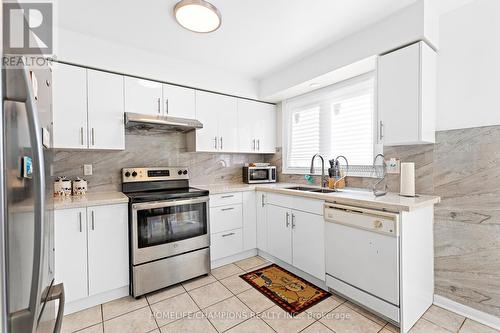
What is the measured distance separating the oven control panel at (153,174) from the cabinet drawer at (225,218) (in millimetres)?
684

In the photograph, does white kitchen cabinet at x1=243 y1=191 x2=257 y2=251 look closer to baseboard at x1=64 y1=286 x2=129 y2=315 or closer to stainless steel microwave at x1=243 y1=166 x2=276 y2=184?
stainless steel microwave at x1=243 y1=166 x2=276 y2=184

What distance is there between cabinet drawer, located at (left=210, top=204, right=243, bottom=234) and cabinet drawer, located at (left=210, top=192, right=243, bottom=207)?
5 cm

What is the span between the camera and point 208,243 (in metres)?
2.56

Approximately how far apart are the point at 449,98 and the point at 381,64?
0.61m

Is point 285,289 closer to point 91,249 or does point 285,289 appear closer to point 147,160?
point 91,249

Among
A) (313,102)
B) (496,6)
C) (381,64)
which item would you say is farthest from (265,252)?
(496,6)

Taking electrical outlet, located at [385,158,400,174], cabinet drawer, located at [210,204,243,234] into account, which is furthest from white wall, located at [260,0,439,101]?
cabinet drawer, located at [210,204,243,234]

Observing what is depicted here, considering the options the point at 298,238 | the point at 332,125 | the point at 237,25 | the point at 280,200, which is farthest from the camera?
the point at 332,125

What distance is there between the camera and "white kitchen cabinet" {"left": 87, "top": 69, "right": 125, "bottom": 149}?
2250mm

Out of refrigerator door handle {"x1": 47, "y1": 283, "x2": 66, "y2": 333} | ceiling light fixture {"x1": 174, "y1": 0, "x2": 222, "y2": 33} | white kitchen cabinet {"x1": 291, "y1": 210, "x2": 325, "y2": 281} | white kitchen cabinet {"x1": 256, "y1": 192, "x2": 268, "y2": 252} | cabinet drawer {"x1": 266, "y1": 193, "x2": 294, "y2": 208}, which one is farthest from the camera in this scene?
white kitchen cabinet {"x1": 256, "y1": 192, "x2": 268, "y2": 252}

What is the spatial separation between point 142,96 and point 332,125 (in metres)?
2.24

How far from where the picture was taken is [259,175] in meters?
3.44

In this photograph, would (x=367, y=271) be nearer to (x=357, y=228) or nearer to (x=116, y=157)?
(x=357, y=228)

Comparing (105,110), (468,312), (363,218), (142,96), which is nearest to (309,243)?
(363,218)
